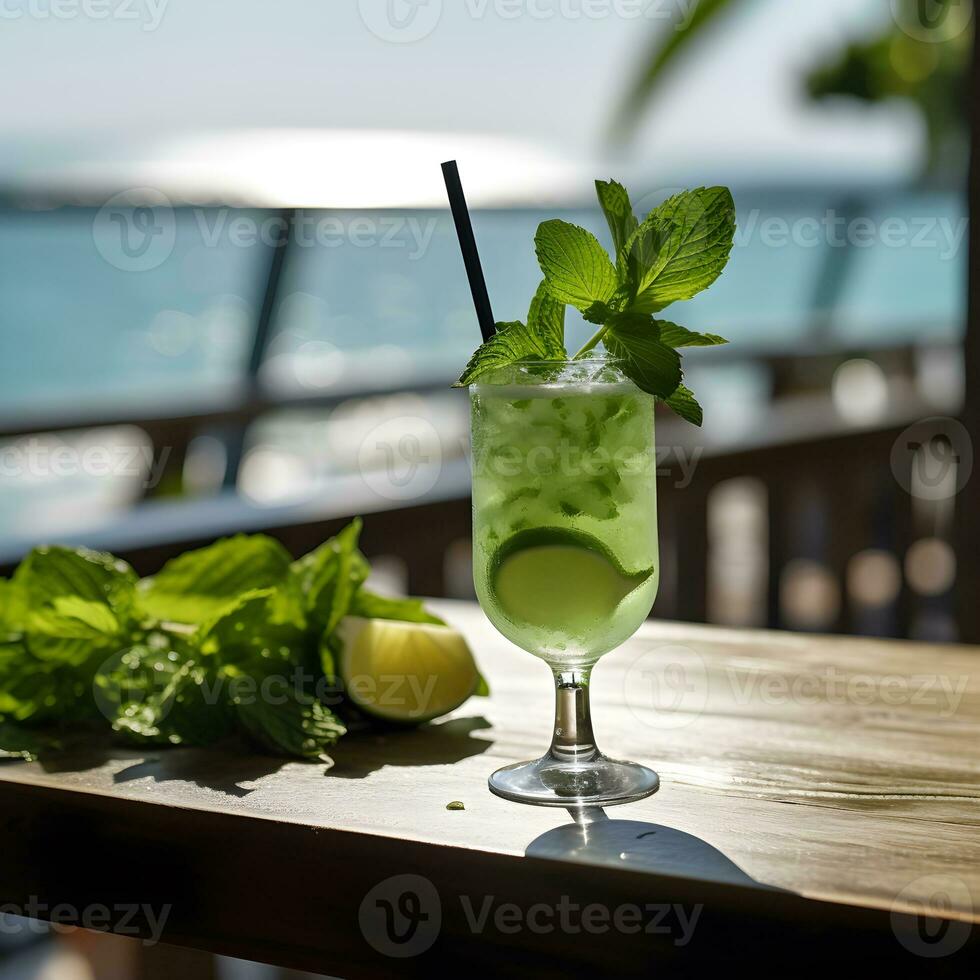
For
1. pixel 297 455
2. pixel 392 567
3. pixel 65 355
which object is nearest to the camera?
pixel 392 567

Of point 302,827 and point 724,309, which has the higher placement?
point 724,309

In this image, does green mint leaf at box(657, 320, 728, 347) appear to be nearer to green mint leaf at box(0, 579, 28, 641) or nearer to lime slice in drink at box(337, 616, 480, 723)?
lime slice in drink at box(337, 616, 480, 723)

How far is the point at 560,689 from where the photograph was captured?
97 cm

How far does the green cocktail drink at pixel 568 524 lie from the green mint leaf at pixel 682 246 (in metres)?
0.07

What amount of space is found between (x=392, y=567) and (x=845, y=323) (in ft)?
26.7

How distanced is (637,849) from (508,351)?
0.37 meters

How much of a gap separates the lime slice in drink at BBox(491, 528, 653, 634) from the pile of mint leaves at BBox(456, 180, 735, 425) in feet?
0.41

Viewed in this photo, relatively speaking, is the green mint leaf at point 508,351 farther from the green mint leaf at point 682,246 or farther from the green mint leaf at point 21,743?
the green mint leaf at point 21,743

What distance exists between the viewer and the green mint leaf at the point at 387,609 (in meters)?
1.17

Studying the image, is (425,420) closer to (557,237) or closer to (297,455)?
(297,455)

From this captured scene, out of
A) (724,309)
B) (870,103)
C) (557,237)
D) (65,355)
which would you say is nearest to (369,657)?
(557,237)

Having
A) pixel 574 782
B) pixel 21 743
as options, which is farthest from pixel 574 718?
pixel 21 743

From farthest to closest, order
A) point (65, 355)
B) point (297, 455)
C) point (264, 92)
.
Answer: point (65, 355) → point (297, 455) → point (264, 92)

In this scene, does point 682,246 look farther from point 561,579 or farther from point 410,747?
point 410,747
